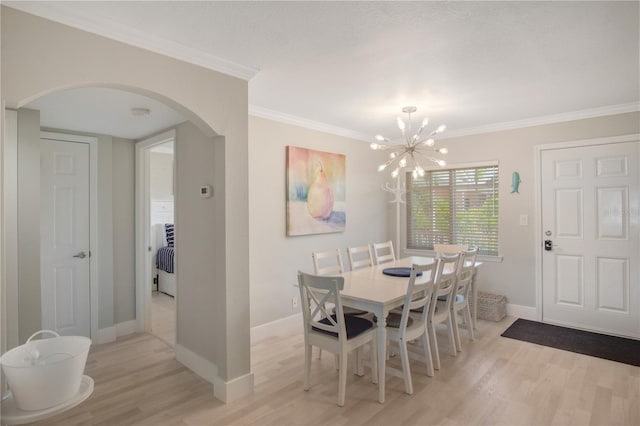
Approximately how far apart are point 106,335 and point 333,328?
109 inches

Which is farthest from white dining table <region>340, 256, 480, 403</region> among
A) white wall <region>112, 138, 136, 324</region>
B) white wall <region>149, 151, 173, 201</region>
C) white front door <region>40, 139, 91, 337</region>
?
white wall <region>149, 151, 173, 201</region>

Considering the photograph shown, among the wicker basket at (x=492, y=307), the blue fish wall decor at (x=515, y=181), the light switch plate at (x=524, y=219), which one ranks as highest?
the blue fish wall decor at (x=515, y=181)

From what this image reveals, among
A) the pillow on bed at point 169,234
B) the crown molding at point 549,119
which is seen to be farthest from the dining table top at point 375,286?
the pillow on bed at point 169,234

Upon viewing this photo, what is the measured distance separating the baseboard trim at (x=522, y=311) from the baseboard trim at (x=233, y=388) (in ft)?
10.9

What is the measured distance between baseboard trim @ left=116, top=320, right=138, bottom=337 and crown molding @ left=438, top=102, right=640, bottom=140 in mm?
4453

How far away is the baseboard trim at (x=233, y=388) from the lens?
2537mm

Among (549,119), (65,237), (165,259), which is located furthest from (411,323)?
(165,259)

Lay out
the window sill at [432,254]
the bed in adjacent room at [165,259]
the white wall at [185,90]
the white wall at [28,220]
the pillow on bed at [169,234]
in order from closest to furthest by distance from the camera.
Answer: the white wall at [185,90]
the white wall at [28,220]
the window sill at [432,254]
the bed in adjacent room at [165,259]
the pillow on bed at [169,234]

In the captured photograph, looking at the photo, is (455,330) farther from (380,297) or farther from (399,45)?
(399,45)

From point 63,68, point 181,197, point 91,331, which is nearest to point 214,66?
point 63,68

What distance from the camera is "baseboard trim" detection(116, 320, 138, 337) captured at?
158 inches

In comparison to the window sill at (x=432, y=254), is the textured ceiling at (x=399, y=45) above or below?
above

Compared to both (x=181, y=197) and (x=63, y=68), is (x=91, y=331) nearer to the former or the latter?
(x=181, y=197)

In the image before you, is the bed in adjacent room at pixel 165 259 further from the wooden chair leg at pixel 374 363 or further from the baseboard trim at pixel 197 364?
the wooden chair leg at pixel 374 363
